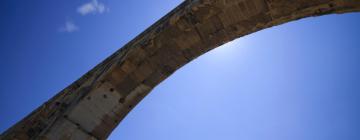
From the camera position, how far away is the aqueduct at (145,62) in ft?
16.0

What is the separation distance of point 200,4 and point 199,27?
19.0 inches

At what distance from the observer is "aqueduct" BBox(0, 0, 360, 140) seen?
4871mm

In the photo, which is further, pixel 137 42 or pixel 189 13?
pixel 137 42

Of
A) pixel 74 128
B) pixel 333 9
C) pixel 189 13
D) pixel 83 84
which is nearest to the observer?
pixel 333 9

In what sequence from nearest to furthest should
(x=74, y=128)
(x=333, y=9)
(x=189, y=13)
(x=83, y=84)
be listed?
(x=333, y=9)
(x=74, y=128)
(x=189, y=13)
(x=83, y=84)

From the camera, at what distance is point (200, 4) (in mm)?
5137

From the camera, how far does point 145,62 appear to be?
5617mm

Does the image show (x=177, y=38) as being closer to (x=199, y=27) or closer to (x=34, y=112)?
(x=199, y=27)

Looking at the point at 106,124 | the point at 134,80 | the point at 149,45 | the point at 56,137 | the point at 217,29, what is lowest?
the point at 56,137

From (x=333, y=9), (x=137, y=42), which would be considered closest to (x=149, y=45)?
(x=137, y=42)

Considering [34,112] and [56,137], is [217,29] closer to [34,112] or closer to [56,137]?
[56,137]

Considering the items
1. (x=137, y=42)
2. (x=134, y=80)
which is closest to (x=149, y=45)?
(x=137, y=42)

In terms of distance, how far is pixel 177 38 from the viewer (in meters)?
5.50

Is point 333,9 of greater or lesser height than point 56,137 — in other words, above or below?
above
